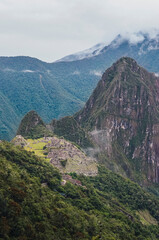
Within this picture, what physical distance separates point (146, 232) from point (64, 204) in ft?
66.7

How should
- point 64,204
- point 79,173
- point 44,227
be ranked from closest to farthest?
point 44,227, point 64,204, point 79,173

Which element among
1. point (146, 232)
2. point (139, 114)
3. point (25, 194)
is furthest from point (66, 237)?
point (139, 114)

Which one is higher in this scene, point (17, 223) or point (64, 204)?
point (17, 223)

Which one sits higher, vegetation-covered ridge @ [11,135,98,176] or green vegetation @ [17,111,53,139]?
green vegetation @ [17,111,53,139]

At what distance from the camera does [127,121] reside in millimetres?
142000

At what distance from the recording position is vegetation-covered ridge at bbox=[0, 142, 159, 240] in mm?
29392

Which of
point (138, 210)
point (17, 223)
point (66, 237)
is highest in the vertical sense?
point (17, 223)

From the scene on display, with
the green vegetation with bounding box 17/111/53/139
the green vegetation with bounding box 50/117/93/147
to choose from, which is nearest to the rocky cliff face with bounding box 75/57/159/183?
the green vegetation with bounding box 50/117/93/147

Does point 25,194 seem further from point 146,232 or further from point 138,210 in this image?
point 138,210

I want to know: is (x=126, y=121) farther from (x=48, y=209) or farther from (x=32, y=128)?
(x=48, y=209)

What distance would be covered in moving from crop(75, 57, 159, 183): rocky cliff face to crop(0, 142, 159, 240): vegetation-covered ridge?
70.6 m

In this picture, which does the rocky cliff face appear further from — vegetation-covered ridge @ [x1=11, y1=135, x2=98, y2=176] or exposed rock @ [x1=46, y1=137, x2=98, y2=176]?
exposed rock @ [x1=46, y1=137, x2=98, y2=176]

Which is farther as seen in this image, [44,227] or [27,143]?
[27,143]

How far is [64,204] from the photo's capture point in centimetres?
4022
